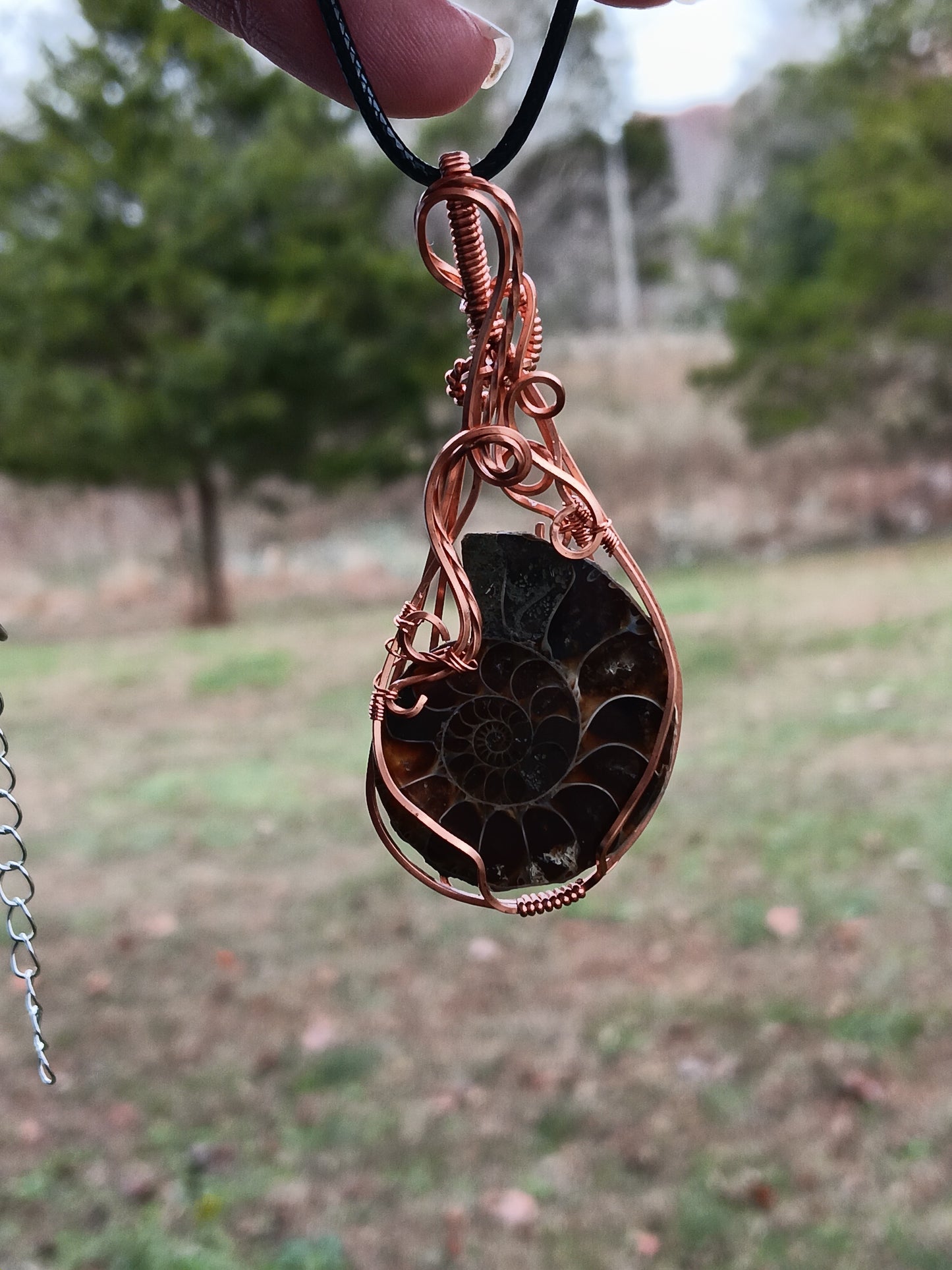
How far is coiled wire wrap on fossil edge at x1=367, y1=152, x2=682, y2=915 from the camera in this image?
0.92m

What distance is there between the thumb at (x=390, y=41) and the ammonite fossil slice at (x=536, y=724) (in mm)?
415

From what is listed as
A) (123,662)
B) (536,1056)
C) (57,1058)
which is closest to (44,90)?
(123,662)

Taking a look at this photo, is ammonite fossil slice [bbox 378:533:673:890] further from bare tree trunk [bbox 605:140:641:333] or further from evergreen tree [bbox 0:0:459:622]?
bare tree trunk [bbox 605:140:641:333]

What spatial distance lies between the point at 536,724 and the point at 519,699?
25 millimetres

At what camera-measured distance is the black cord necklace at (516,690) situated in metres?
0.91

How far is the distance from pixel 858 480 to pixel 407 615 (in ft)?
17.9

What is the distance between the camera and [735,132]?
227 inches

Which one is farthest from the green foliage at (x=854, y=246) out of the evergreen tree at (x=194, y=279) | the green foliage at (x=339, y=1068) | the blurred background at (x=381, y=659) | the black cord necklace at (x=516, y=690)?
the black cord necklace at (x=516, y=690)

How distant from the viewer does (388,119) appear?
94 centimetres

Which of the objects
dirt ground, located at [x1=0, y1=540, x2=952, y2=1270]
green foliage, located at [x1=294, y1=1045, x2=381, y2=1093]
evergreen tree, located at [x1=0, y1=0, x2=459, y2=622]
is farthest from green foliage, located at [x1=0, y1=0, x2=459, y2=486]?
green foliage, located at [x1=294, y1=1045, x2=381, y2=1093]

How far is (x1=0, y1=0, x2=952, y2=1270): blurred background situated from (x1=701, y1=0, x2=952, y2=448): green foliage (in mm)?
23

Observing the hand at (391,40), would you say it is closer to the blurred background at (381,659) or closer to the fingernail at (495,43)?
the fingernail at (495,43)

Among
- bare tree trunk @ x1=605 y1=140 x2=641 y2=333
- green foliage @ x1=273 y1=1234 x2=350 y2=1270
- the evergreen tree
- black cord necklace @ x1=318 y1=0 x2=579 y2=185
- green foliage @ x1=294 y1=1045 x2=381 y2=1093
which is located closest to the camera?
black cord necklace @ x1=318 y1=0 x2=579 y2=185

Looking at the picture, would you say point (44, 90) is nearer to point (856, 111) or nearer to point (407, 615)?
point (856, 111)
